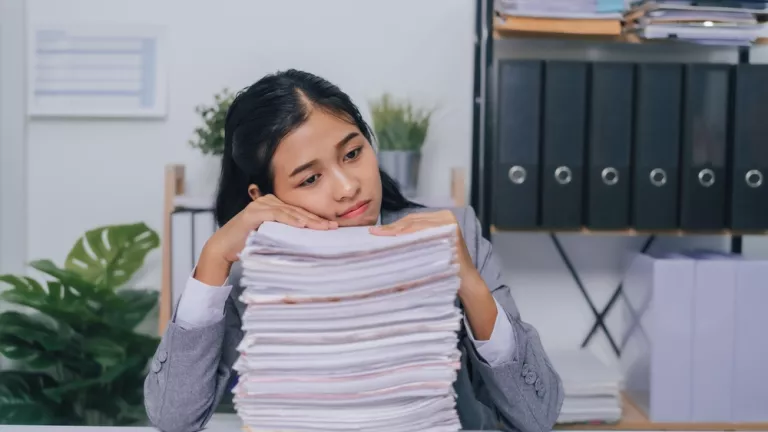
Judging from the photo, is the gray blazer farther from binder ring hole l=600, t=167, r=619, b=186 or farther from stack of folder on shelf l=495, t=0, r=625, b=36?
stack of folder on shelf l=495, t=0, r=625, b=36

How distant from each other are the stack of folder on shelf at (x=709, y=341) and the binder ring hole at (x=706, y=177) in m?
0.17

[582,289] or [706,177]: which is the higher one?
[706,177]

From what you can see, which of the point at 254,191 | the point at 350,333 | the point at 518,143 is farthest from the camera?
the point at 518,143

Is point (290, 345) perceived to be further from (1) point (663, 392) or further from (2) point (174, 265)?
(1) point (663, 392)

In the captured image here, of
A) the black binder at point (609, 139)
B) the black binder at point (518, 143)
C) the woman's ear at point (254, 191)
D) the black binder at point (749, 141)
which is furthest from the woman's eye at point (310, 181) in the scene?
the black binder at point (749, 141)

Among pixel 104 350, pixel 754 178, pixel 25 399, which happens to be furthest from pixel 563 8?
pixel 25 399

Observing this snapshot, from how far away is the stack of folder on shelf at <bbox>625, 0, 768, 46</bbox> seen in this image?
4.81ft

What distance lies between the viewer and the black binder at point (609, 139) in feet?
4.85

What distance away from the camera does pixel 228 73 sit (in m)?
1.76

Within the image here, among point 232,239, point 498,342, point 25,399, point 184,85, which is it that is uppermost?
point 184,85

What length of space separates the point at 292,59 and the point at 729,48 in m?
1.12

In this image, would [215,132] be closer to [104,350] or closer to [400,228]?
[104,350]

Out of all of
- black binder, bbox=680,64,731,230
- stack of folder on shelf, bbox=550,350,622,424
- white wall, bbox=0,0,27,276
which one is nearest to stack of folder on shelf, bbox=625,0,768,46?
black binder, bbox=680,64,731,230

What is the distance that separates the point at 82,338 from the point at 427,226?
4.01 feet
